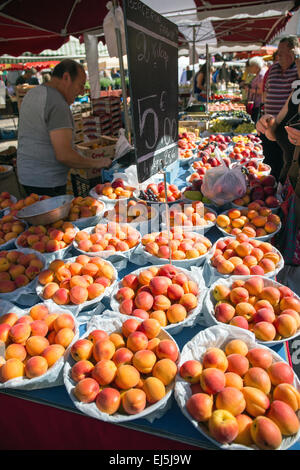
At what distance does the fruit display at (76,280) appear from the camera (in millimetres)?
1568

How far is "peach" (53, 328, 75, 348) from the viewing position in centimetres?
133

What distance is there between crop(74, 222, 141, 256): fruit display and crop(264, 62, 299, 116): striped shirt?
346cm

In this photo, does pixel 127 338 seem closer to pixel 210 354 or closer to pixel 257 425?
pixel 210 354

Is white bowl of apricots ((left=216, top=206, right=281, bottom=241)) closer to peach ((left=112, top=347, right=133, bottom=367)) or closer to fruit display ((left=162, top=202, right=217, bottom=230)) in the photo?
fruit display ((left=162, top=202, right=217, bottom=230))

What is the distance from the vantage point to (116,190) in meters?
2.84

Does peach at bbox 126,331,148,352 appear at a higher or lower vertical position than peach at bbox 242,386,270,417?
higher

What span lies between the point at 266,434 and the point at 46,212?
184cm

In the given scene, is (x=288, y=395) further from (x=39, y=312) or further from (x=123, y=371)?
(x=39, y=312)

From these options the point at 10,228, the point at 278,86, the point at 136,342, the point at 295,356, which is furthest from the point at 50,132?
the point at 278,86

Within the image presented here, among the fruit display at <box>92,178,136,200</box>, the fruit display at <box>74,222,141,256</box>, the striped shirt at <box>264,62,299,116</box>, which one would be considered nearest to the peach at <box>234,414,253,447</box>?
the fruit display at <box>74,222,141,256</box>

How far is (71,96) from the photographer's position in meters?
2.72

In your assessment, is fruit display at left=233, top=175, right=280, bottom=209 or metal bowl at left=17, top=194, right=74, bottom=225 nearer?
metal bowl at left=17, top=194, right=74, bottom=225

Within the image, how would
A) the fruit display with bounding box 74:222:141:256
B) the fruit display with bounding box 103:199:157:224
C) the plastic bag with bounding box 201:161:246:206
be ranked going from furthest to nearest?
A: the plastic bag with bounding box 201:161:246:206 < the fruit display with bounding box 103:199:157:224 < the fruit display with bounding box 74:222:141:256

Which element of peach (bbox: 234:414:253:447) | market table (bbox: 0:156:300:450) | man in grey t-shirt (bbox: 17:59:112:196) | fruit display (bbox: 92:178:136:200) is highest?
man in grey t-shirt (bbox: 17:59:112:196)
